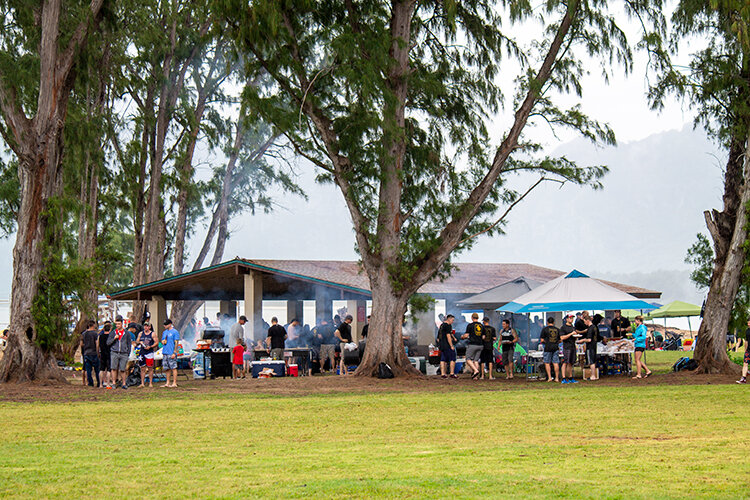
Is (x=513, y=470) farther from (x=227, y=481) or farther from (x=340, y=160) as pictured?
(x=340, y=160)

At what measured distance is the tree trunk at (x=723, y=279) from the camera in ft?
64.0

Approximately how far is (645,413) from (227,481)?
691 centimetres

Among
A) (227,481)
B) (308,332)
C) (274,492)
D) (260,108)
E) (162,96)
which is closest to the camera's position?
(274,492)

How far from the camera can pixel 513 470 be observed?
22.7ft

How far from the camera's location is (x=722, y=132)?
2136 centimetres

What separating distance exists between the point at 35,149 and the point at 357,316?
11051 mm

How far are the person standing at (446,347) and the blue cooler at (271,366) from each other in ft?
12.4

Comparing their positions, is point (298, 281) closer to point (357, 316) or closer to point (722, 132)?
point (357, 316)

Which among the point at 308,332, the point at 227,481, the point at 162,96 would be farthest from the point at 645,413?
the point at 162,96

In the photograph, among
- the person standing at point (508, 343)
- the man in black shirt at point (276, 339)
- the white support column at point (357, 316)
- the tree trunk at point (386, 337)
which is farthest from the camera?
the white support column at point (357, 316)

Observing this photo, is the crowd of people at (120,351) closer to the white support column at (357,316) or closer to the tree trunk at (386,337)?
the tree trunk at (386,337)

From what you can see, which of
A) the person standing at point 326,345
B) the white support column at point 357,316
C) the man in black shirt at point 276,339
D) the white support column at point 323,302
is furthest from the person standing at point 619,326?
the white support column at point 323,302

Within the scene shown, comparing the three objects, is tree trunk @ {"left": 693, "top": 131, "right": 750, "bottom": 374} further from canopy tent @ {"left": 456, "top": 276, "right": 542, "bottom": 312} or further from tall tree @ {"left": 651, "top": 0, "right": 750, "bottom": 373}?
canopy tent @ {"left": 456, "top": 276, "right": 542, "bottom": 312}

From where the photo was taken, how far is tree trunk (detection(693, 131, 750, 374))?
1952cm
